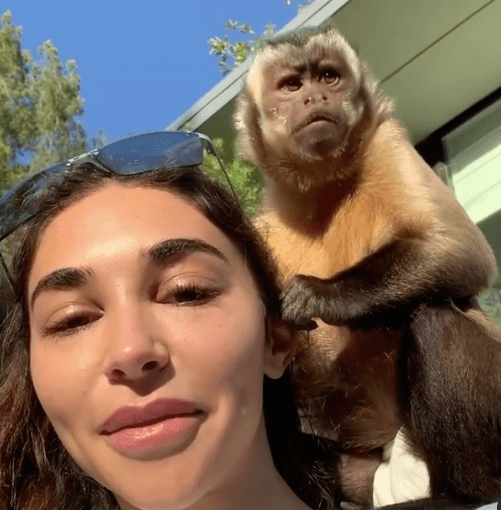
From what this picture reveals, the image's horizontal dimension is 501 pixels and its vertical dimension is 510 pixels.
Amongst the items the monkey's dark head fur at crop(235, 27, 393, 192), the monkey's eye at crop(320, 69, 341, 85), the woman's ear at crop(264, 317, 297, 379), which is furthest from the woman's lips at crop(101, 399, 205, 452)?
the monkey's eye at crop(320, 69, 341, 85)

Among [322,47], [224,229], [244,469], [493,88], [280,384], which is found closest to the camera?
[244,469]

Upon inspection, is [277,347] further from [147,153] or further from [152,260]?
[147,153]

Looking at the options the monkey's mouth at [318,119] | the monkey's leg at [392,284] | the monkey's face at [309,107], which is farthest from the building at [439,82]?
the monkey's leg at [392,284]

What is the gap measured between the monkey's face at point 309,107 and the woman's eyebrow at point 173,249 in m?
1.31

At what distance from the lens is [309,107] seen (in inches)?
A: 106

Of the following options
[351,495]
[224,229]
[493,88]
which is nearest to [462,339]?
[351,495]

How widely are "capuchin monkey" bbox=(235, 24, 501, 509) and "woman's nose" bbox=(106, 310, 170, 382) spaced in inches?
21.5

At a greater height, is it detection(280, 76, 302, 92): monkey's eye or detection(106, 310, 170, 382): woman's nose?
detection(280, 76, 302, 92): monkey's eye

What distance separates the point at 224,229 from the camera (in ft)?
4.79

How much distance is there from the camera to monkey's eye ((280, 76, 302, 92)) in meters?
3.00

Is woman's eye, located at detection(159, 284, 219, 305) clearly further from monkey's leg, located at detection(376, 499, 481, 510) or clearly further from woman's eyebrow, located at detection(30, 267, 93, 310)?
monkey's leg, located at detection(376, 499, 481, 510)

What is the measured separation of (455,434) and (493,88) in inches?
106

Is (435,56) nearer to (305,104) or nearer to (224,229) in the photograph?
(305,104)

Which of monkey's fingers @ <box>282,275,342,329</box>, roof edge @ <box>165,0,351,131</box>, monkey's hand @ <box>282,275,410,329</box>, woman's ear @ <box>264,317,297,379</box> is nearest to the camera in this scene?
woman's ear @ <box>264,317,297,379</box>
